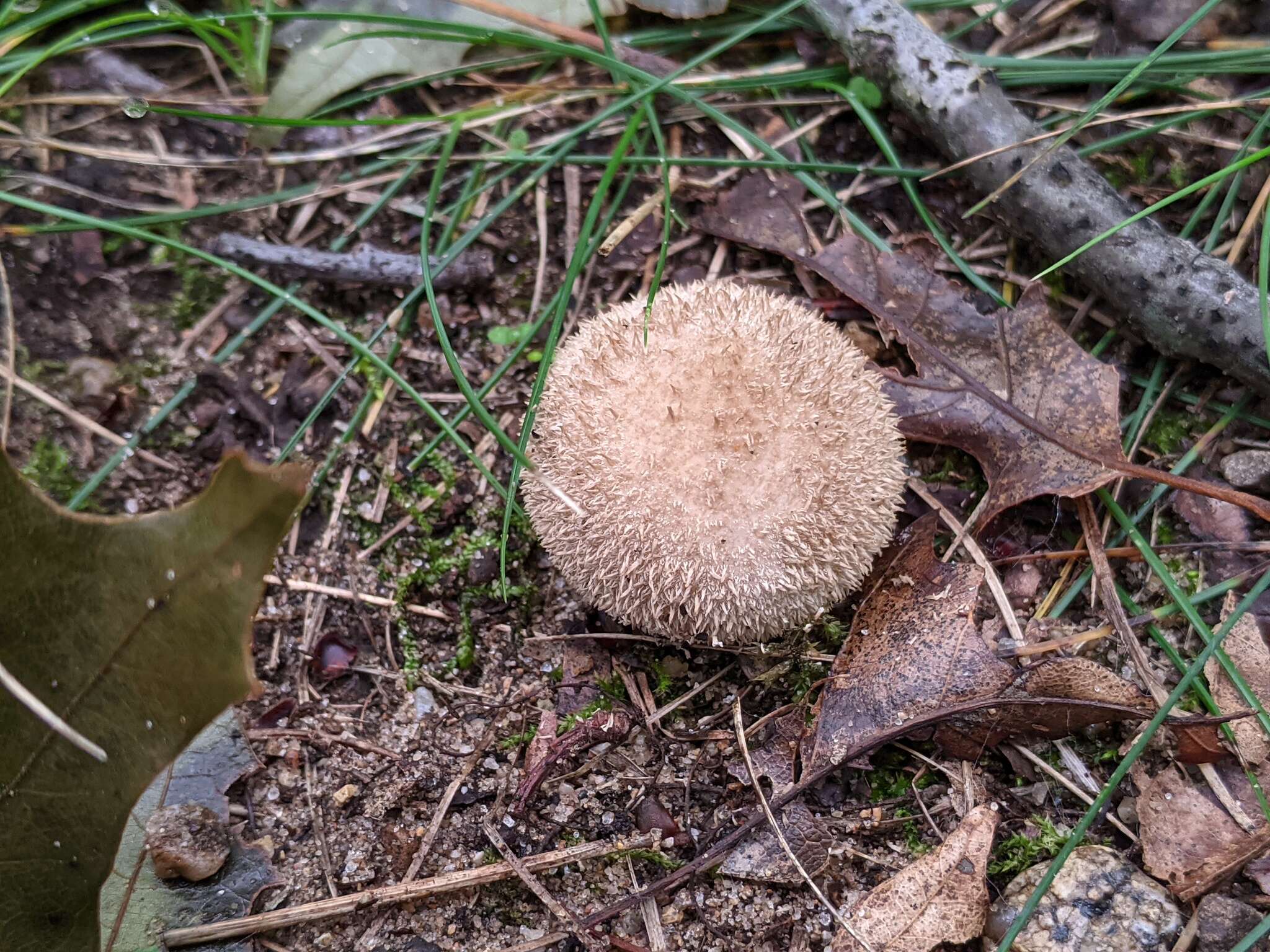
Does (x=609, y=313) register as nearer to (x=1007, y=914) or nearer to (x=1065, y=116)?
(x=1065, y=116)

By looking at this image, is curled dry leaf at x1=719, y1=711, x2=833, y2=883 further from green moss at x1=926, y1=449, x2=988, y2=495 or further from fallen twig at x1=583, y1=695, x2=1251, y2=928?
green moss at x1=926, y1=449, x2=988, y2=495

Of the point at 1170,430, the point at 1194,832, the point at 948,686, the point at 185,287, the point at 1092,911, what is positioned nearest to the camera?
the point at 1092,911

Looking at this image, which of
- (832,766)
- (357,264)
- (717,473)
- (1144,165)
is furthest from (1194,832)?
(357,264)

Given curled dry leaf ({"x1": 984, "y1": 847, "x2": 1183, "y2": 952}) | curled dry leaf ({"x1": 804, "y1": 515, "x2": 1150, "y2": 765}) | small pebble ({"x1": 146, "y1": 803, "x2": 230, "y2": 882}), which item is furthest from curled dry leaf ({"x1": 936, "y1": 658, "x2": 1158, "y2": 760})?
small pebble ({"x1": 146, "y1": 803, "x2": 230, "y2": 882})

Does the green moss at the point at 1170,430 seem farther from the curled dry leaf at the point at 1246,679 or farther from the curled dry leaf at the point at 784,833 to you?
the curled dry leaf at the point at 784,833

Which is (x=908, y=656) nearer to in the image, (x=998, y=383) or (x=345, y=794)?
(x=998, y=383)

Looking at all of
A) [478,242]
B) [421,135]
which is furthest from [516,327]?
[421,135]
